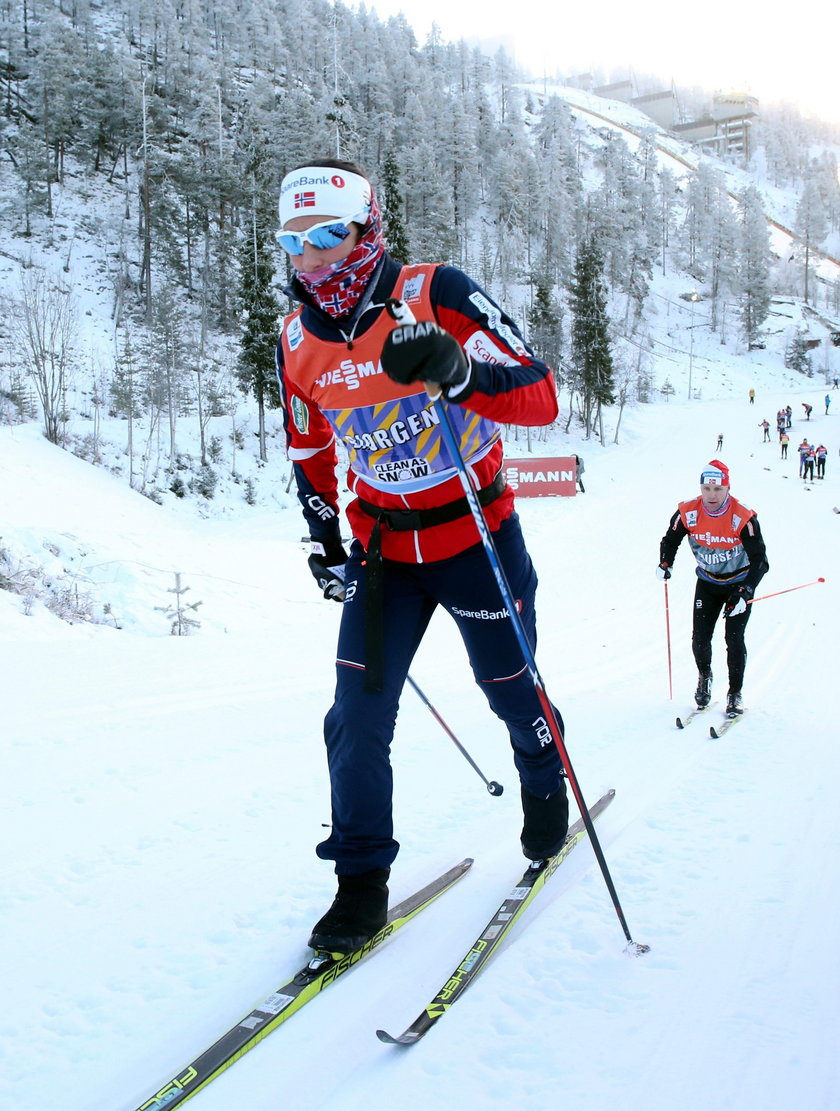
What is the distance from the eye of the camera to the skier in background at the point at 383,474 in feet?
7.86

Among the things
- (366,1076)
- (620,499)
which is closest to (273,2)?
(620,499)

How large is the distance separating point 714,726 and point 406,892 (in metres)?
3.73

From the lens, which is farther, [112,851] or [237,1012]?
[112,851]

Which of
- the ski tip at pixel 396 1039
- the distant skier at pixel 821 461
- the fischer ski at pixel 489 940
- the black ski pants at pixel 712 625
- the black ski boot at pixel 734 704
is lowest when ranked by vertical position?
the distant skier at pixel 821 461

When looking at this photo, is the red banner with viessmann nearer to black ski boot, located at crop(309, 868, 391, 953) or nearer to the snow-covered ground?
the snow-covered ground

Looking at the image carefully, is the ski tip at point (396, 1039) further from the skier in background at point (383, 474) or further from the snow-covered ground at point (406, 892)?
the skier in background at point (383, 474)

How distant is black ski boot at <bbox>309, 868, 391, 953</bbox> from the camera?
2.38 m

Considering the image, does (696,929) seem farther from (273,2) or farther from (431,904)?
(273,2)

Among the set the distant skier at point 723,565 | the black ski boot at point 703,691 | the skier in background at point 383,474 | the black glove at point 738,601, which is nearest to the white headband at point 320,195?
the skier in background at point 383,474

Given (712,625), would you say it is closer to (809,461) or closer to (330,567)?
(330,567)

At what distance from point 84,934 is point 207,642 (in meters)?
5.47

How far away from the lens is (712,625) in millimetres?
6859

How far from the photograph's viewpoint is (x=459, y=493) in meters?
2.61

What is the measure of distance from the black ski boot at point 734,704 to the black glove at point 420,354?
201 inches
